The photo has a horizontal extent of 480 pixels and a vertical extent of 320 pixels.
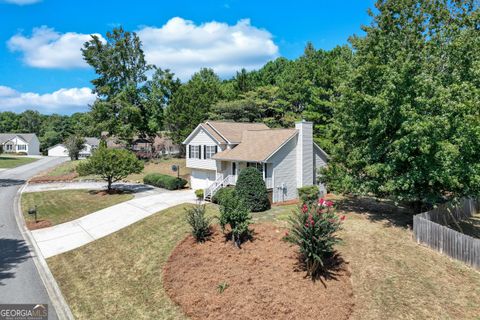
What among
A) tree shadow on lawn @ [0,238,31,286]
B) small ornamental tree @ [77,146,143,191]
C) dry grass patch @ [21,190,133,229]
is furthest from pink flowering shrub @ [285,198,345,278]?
small ornamental tree @ [77,146,143,191]

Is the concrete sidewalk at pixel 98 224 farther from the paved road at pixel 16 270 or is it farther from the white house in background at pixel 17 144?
the white house in background at pixel 17 144

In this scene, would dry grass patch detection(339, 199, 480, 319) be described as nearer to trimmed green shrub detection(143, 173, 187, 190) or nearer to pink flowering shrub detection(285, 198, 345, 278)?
pink flowering shrub detection(285, 198, 345, 278)

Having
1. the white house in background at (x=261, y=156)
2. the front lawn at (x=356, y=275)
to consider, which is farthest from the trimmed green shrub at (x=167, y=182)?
the front lawn at (x=356, y=275)

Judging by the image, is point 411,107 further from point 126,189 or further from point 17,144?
point 17,144

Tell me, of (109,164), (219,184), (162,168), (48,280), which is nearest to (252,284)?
(48,280)

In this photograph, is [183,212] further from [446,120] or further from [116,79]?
[116,79]
